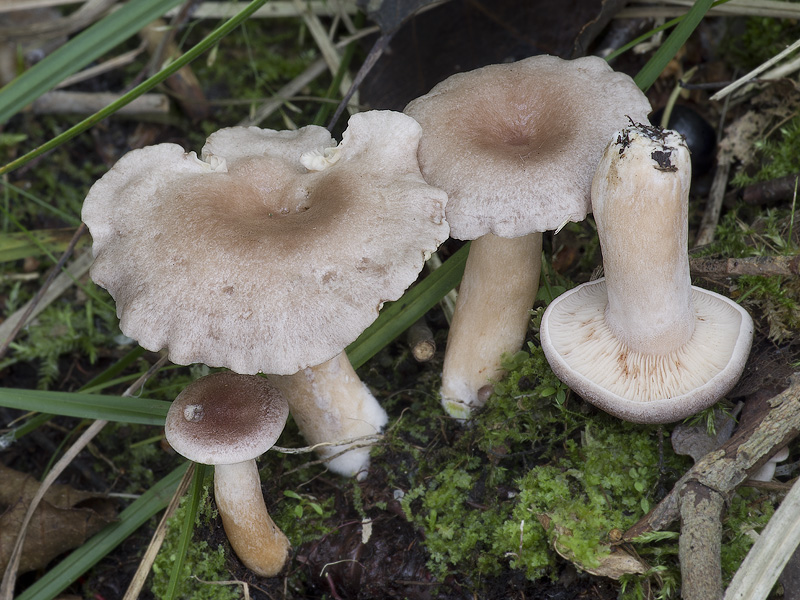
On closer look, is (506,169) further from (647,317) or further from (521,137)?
(647,317)

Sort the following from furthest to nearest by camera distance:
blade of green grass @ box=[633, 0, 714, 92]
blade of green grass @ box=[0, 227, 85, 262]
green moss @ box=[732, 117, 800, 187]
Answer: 1. blade of green grass @ box=[0, 227, 85, 262]
2. green moss @ box=[732, 117, 800, 187]
3. blade of green grass @ box=[633, 0, 714, 92]

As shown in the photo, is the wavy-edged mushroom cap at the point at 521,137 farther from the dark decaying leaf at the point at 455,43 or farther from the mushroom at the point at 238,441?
the mushroom at the point at 238,441

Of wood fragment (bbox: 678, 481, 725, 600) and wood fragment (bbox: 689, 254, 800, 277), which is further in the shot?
wood fragment (bbox: 689, 254, 800, 277)

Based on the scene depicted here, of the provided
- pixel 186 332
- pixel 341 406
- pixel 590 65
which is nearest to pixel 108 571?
pixel 341 406

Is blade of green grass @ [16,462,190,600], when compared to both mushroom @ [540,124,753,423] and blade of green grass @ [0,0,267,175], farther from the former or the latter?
mushroom @ [540,124,753,423]

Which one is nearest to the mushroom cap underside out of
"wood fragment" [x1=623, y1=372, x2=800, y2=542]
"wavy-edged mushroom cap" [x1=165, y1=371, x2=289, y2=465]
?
"wood fragment" [x1=623, y1=372, x2=800, y2=542]

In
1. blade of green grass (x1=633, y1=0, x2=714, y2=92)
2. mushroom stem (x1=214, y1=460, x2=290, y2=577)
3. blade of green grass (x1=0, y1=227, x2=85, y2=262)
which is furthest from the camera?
blade of green grass (x1=0, y1=227, x2=85, y2=262)

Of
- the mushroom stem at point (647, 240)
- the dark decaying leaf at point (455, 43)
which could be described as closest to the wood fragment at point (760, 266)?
the mushroom stem at point (647, 240)
